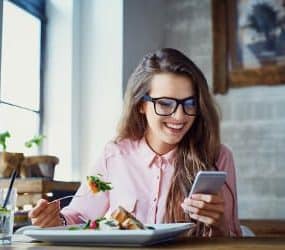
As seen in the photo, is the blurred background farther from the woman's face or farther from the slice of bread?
the slice of bread

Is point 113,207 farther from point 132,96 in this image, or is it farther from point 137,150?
point 132,96

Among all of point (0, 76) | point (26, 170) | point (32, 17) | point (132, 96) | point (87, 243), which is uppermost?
point (32, 17)

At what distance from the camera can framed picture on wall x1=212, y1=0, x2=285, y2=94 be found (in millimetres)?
3229

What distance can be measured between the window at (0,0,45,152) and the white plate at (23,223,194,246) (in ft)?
5.12

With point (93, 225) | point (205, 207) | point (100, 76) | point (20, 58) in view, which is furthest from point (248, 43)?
point (93, 225)

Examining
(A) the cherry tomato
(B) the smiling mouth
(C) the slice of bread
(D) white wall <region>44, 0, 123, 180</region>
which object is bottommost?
(A) the cherry tomato

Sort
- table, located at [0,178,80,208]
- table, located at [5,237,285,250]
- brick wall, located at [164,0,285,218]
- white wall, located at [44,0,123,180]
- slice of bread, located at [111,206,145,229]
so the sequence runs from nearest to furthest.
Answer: table, located at [5,237,285,250], slice of bread, located at [111,206,145,229], table, located at [0,178,80,208], white wall, located at [44,0,123,180], brick wall, located at [164,0,285,218]

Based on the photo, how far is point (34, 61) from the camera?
296 cm

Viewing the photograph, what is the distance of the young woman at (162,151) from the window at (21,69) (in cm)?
102

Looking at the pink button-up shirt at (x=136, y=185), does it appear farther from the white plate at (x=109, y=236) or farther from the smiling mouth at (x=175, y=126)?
the white plate at (x=109, y=236)

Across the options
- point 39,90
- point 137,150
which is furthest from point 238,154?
point 137,150

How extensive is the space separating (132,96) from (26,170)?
2.95 ft

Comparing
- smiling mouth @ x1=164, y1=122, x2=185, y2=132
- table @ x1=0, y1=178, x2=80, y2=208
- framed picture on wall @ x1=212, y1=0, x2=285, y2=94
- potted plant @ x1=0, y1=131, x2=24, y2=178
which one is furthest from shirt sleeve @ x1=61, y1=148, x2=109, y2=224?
framed picture on wall @ x1=212, y1=0, x2=285, y2=94

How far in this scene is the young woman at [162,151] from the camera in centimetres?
156
